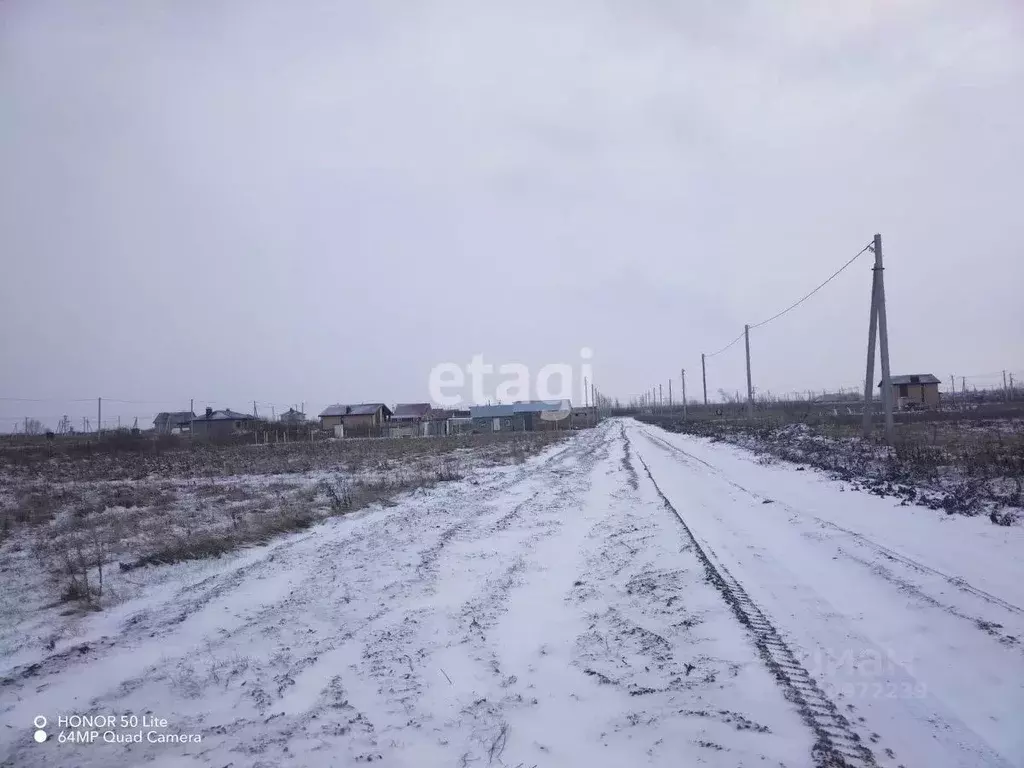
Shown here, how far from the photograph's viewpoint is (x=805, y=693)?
3881mm

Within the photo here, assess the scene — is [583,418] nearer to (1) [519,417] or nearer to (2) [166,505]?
(1) [519,417]

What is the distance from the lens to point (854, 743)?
10.8 ft

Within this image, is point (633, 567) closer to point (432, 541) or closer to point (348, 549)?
point (432, 541)

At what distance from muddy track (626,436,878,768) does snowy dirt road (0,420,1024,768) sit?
0.02m

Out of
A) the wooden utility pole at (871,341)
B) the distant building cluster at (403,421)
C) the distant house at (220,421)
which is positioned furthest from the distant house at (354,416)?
the wooden utility pole at (871,341)

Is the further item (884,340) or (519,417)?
(519,417)

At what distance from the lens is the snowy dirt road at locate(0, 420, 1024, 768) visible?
140 inches

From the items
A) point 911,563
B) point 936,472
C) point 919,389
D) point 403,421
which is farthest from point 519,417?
point 911,563

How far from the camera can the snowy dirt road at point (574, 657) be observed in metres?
3.55

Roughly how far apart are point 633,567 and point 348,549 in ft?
14.5

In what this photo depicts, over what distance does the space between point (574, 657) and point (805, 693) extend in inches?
68.4

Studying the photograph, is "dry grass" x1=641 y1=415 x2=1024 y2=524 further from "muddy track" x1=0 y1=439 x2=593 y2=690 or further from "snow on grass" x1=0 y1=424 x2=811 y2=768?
"muddy track" x1=0 y1=439 x2=593 y2=690

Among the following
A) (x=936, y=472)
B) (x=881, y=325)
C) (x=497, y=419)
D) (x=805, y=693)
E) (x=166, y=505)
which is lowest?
(x=166, y=505)

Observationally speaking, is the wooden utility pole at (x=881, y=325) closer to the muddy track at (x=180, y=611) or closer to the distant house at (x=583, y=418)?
the muddy track at (x=180, y=611)
